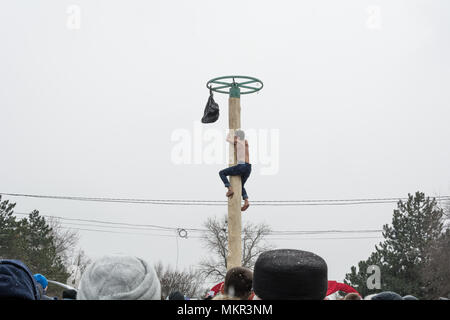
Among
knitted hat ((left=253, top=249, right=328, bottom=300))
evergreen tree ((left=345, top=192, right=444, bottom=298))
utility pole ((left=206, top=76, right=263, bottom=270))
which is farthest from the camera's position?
evergreen tree ((left=345, top=192, right=444, bottom=298))

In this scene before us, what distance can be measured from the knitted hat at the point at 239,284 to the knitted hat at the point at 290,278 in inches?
14.3

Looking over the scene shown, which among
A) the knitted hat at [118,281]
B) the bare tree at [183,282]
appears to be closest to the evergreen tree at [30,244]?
the bare tree at [183,282]

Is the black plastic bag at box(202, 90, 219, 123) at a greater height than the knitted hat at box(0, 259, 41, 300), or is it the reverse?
the black plastic bag at box(202, 90, 219, 123)

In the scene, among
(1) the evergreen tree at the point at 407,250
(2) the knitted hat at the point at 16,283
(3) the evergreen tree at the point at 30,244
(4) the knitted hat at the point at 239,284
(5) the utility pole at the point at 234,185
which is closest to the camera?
(2) the knitted hat at the point at 16,283

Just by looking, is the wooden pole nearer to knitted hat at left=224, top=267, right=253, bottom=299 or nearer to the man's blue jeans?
the man's blue jeans

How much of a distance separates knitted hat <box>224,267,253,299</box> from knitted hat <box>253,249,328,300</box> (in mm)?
363

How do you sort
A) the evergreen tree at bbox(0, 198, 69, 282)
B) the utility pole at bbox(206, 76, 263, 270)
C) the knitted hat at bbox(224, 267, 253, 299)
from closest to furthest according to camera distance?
the knitted hat at bbox(224, 267, 253, 299), the utility pole at bbox(206, 76, 263, 270), the evergreen tree at bbox(0, 198, 69, 282)

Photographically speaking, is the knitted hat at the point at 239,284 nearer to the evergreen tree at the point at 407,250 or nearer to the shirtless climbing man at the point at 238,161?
the shirtless climbing man at the point at 238,161

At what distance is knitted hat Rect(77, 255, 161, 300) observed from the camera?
2729 mm

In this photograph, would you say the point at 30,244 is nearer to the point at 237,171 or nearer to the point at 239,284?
the point at 237,171

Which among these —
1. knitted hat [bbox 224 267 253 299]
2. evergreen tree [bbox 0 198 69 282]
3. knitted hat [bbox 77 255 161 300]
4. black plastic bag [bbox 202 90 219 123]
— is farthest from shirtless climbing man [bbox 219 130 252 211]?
evergreen tree [bbox 0 198 69 282]

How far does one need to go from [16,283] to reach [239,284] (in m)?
1.46

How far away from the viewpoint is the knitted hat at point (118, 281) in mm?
2729

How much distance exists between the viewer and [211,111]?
9297mm
